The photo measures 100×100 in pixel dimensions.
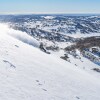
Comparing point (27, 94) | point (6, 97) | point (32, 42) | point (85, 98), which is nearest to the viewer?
point (6, 97)

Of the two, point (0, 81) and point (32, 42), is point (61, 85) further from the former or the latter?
point (32, 42)

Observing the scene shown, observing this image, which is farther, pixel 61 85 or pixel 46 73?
pixel 46 73

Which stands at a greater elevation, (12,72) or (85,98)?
(12,72)

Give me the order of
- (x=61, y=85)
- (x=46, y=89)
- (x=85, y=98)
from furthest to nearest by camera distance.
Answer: (x=61, y=85)
(x=85, y=98)
(x=46, y=89)

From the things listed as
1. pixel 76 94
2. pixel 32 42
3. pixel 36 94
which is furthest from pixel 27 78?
pixel 32 42

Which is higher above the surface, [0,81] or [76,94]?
[0,81]

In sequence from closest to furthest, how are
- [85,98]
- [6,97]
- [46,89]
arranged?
[6,97], [46,89], [85,98]

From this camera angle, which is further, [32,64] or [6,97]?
[32,64]

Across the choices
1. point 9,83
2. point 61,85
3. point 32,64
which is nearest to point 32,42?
point 32,64

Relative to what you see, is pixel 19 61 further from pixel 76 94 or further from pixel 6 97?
pixel 6 97
